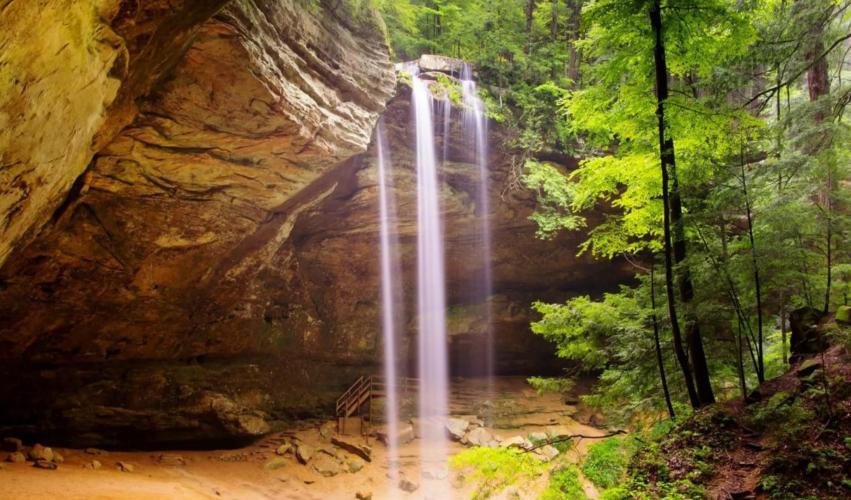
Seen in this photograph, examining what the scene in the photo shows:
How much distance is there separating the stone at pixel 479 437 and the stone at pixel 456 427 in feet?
0.60

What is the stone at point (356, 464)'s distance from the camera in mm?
11642

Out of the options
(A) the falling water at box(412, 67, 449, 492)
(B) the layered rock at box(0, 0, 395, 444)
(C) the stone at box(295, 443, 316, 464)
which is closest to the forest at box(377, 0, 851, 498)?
(B) the layered rock at box(0, 0, 395, 444)

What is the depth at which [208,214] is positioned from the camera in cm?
1048

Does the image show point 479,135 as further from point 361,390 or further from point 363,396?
point 363,396

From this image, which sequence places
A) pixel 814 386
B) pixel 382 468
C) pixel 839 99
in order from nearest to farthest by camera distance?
pixel 814 386, pixel 839 99, pixel 382 468

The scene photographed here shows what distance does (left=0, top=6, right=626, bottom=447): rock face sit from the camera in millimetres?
5477

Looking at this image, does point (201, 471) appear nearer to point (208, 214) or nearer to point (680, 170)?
point (208, 214)

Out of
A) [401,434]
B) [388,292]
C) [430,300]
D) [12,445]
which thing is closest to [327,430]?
[401,434]

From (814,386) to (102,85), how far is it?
8.76 metres

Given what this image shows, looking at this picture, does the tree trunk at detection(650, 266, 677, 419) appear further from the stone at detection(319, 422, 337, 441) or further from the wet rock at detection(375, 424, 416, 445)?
the stone at detection(319, 422, 337, 441)

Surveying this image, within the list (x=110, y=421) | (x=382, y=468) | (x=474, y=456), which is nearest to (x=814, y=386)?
(x=474, y=456)

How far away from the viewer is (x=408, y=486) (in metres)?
11.0

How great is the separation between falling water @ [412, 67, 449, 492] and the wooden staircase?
2.67 ft

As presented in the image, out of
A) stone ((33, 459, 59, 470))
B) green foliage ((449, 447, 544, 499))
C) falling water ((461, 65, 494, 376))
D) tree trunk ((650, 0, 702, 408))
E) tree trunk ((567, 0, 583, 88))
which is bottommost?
stone ((33, 459, 59, 470))
